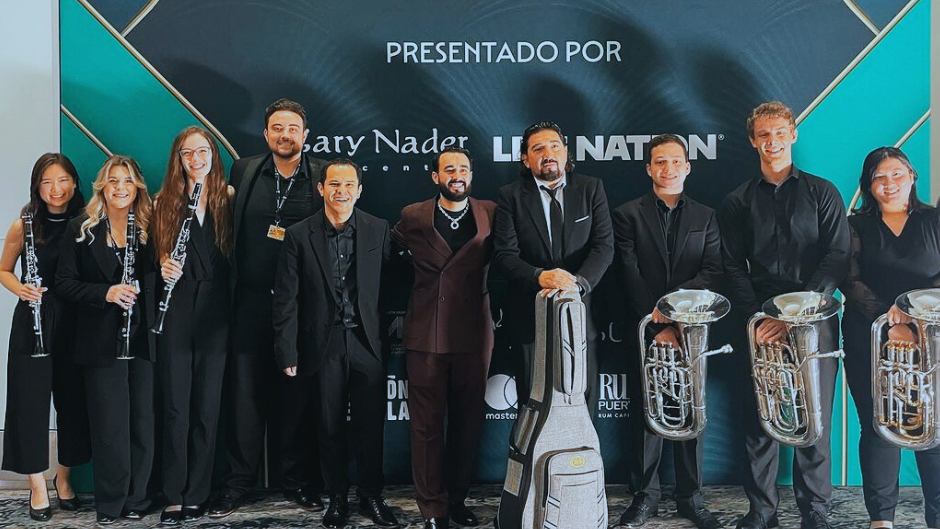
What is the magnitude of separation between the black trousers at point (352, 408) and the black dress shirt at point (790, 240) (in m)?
1.76

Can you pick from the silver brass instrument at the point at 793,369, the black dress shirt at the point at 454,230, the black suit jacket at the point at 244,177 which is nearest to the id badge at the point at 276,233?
the black suit jacket at the point at 244,177

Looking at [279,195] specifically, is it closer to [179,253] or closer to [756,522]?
[179,253]

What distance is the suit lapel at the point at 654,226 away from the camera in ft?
11.9

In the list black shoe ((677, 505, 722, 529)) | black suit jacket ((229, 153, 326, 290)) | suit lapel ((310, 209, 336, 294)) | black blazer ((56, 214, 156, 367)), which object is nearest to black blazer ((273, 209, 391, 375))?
suit lapel ((310, 209, 336, 294))

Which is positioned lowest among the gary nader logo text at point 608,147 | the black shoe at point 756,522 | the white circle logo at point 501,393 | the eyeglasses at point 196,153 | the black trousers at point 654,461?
the black shoe at point 756,522

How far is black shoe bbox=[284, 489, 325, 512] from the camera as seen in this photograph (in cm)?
389

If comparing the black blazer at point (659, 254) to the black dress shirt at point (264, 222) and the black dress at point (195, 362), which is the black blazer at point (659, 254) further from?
the black dress at point (195, 362)

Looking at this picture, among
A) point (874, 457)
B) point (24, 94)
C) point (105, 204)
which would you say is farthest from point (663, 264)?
point (24, 94)

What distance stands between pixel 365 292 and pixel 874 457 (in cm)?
247

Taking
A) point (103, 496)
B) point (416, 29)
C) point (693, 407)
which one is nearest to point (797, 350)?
→ point (693, 407)

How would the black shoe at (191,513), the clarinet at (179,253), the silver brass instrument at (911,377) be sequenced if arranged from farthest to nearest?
1. the black shoe at (191,513)
2. the clarinet at (179,253)
3. the silver brass instrument at (911,377)

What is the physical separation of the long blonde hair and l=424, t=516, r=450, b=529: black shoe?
187cm

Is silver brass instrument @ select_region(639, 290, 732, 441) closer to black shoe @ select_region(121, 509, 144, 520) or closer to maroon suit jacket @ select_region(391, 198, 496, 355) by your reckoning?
maroon suit jacket @ select_region(391, 198, 496, 355)

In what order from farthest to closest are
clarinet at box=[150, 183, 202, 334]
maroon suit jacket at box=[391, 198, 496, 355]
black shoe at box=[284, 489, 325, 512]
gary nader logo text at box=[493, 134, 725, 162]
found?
gary nader logo text at box=[493, 134, 725, 162], black shoe at box=[284, 489, 325, 512], clarinet at box=[150, 183, 202, 334], maroon suit jacket at box=[391, 198, 496, 355]
